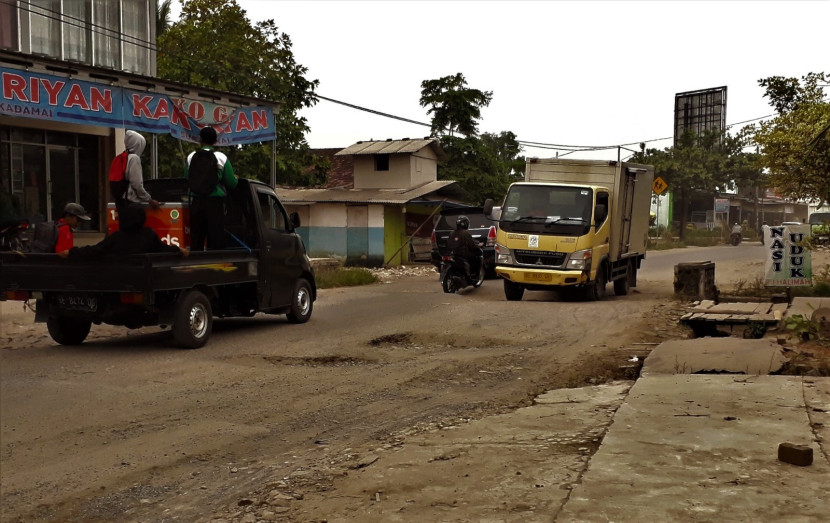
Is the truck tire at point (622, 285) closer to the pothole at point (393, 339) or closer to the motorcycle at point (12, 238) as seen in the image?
the pothole at point (393, 339)

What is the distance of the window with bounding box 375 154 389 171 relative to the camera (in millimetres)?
38562

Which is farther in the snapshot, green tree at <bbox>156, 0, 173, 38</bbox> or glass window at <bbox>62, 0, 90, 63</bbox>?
green tree at <bbox>156, 0, 173, 38</bbox>

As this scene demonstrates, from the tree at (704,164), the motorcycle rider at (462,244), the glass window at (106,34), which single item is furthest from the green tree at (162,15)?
the tree at (704,164)

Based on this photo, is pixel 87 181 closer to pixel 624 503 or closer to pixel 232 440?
pixel 232 440

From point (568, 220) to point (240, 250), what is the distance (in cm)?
762

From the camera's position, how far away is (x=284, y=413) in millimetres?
6941

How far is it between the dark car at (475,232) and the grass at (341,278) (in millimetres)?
1963

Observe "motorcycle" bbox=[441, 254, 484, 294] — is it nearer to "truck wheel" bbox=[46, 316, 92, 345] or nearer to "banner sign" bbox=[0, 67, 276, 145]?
"banner sign" bbox=[0, 67, 276, 145]

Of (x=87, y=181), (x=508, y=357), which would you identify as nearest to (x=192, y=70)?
(x=87, y=181)

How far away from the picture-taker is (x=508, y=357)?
10047mm

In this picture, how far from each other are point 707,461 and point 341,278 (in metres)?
18.6

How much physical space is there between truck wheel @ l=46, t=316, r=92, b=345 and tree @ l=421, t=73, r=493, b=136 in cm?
3377

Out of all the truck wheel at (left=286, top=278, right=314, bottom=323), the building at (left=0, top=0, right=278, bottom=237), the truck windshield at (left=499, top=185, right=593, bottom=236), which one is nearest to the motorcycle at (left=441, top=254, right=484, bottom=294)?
the truck windshield at (left=499, top=185, right=593, bottom=236)

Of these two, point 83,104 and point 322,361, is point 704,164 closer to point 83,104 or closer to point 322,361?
point 83,104
